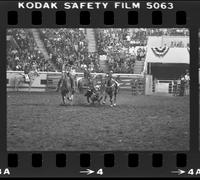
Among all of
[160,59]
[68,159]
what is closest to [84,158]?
[68,159]

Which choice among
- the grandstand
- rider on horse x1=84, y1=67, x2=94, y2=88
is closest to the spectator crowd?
the grandstand

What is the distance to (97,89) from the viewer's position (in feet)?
57.2

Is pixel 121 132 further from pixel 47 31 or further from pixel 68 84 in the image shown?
pixel 47 31

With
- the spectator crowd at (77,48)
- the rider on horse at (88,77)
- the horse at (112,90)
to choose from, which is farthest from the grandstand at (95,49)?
the horse at (112,90)

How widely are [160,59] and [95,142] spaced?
2.18 m

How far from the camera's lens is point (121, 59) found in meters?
17.3

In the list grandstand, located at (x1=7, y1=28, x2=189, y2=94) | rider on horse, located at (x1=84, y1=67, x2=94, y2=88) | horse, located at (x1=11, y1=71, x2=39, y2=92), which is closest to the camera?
grandstand, located at (x1=7, y1=28, x2=189, y2=94)

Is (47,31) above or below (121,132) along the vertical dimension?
above

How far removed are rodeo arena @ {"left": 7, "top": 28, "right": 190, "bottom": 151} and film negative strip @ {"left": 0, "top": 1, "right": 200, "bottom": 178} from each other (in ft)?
0.07

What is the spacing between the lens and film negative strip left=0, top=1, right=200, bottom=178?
16656mm

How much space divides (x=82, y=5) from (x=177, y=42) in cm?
210

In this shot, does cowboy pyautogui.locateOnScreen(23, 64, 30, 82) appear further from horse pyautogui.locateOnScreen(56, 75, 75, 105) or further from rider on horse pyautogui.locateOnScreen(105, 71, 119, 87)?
rider on horse pyautogui.locateOnScreen(105, 71, 119, 87)

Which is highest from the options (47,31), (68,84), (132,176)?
(47,31)

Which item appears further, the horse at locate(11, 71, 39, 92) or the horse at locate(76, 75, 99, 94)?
the horse at locate(76, 75, 99, 94)
